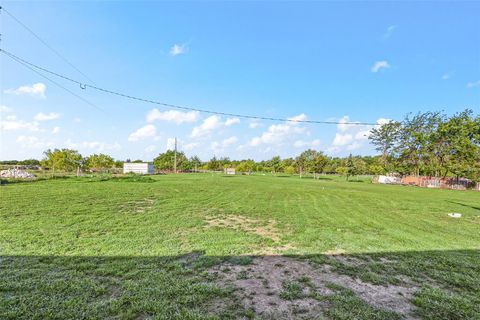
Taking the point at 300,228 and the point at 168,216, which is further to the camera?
the point at 168,216

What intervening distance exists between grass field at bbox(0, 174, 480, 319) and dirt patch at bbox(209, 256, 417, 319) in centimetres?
2

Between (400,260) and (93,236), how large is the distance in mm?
6488

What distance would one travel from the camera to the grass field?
2.72 metres

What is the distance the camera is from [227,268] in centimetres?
389

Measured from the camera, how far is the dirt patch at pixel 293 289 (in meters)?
2.79

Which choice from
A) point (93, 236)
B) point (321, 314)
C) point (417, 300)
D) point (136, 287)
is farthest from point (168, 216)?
point (417, 300)

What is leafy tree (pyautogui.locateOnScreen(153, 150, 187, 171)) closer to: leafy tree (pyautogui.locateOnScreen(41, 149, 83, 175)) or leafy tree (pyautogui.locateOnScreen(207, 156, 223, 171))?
leafy tree (pyautogui.locateOnScreen(207, 156, 223, 171))

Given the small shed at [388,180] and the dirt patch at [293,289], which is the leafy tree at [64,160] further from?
the small shed at [388,180]

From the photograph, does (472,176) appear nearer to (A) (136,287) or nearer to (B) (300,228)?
(B) (300,228)

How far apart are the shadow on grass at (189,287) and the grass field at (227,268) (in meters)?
0.02

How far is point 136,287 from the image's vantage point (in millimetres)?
3072

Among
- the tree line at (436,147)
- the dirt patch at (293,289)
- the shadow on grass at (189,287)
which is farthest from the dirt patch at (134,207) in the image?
the tree line at (436,147)

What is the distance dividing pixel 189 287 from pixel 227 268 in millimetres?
879

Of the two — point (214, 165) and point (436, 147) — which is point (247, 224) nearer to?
point (436, 147)
